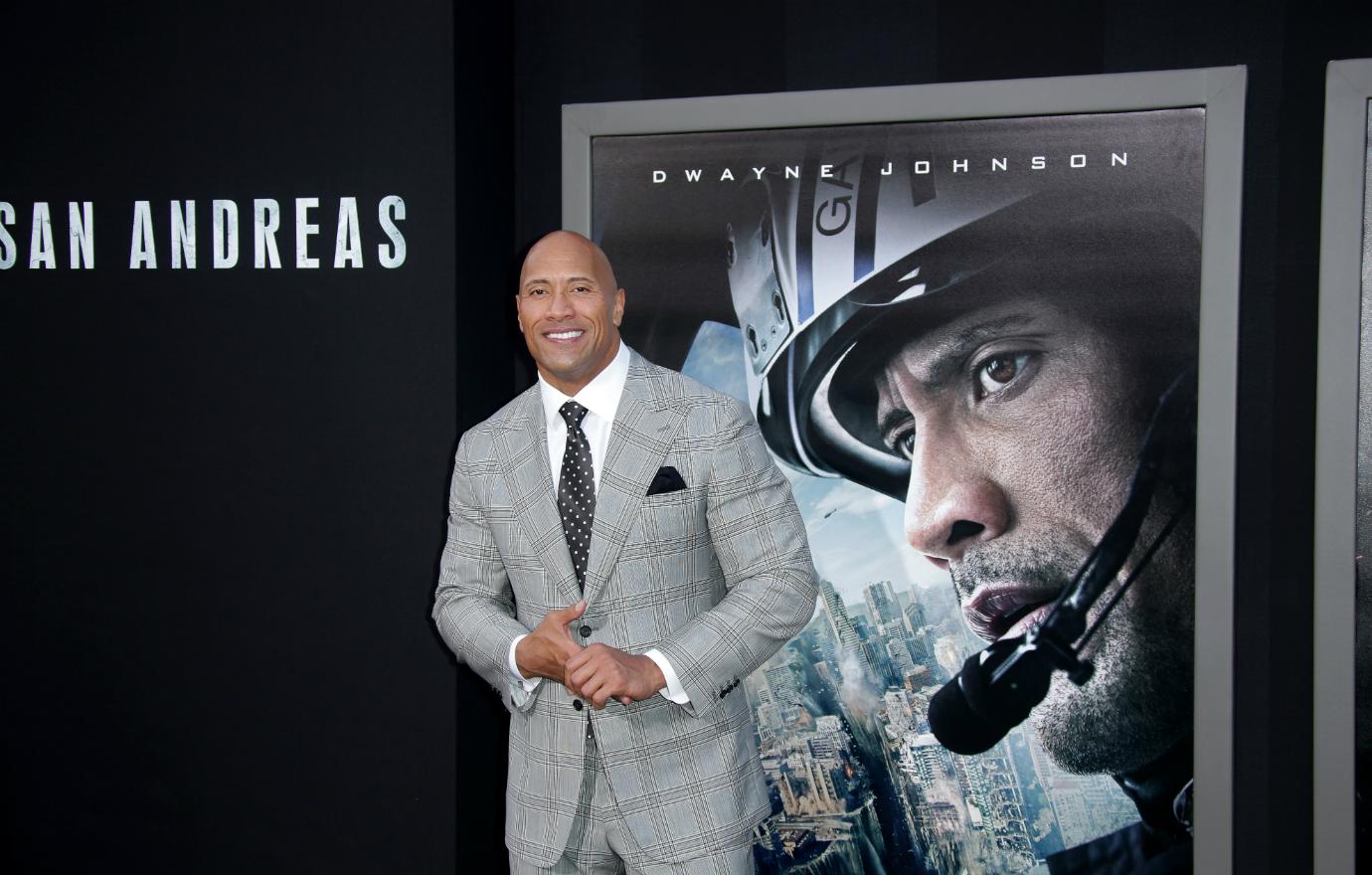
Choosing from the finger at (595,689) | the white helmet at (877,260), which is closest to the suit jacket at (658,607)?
the finger at (595,689)

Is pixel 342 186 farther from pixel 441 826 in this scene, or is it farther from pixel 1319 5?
pixel 1319 5

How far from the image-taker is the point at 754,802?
184cm

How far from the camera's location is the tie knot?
185 cm

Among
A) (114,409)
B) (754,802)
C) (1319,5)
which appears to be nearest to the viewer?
(754,802)

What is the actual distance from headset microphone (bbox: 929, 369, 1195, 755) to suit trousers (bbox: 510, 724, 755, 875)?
0.81 meters

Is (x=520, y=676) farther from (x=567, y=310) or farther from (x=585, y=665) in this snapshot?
(x=567, y=310)

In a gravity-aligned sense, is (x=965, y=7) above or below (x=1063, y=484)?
above

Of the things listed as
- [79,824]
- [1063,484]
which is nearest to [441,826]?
[79,824]

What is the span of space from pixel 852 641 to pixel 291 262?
4.77ft

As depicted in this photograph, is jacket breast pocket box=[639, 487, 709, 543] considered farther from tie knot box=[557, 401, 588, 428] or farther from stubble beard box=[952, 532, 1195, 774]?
stubble beard box=[952, 532, 1195, 774]

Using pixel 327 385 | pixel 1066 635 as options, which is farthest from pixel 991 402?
pixel 327 385

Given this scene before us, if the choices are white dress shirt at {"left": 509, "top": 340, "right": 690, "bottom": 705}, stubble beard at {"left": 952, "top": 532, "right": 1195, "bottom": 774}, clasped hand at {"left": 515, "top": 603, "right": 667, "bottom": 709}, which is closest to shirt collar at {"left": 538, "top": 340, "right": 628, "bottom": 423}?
white dress shirt at {"left": 509, "top": 340, "right": 690, "bottom": 705}

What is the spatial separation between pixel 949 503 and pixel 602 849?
3.45 feet

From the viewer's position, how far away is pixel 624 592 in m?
1.77
